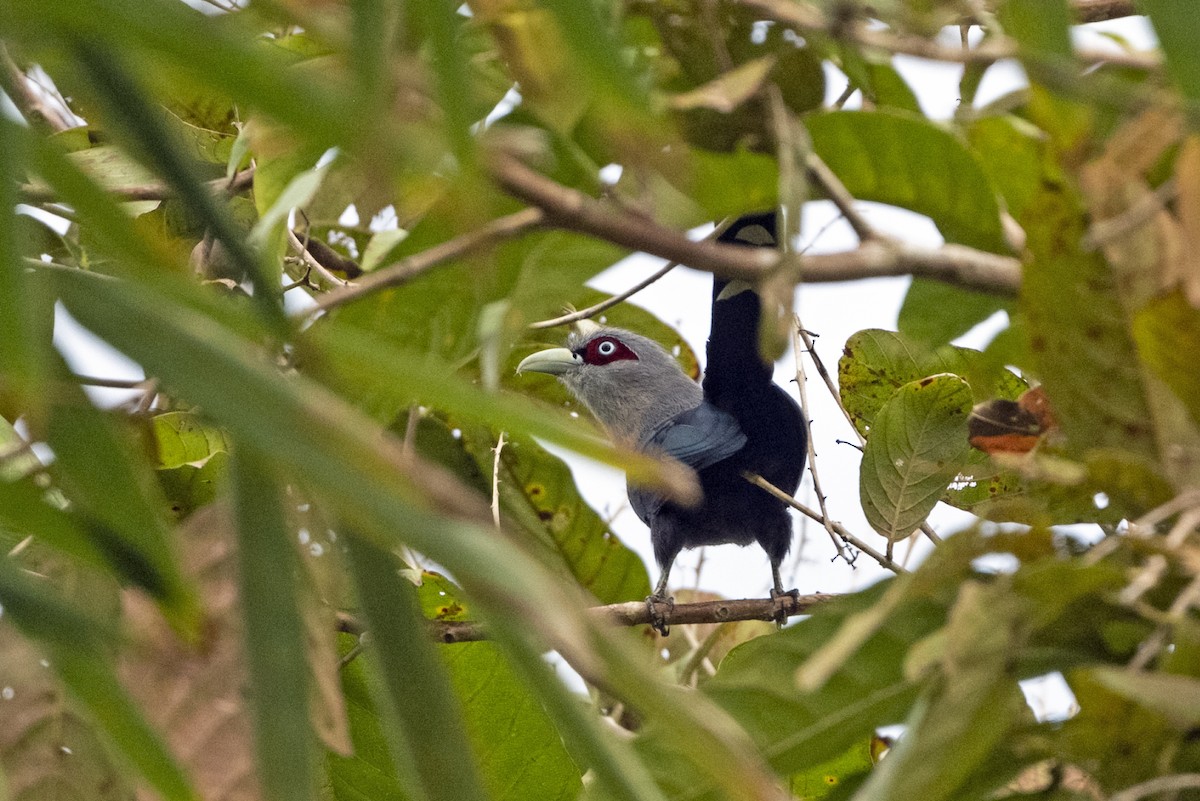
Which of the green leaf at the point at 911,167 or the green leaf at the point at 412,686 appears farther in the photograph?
the green leaf at the point at 911,167

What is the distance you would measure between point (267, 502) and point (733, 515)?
3040 mm

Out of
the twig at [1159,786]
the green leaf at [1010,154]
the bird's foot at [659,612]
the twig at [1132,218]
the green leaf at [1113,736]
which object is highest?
the bird's foot at [659,612]

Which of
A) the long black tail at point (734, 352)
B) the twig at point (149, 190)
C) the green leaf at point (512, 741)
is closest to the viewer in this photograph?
the twig at point (149, 190)

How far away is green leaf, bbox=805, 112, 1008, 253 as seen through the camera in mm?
1191

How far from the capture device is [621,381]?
15.3ft

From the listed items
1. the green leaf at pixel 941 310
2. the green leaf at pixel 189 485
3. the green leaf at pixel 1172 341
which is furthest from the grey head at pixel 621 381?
the green leaf at pixel 1172 341

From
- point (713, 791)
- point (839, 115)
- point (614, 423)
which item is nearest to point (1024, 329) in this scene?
point (839, 115)

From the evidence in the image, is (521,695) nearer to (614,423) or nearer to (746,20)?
(746,20)

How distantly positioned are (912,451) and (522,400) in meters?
1.52

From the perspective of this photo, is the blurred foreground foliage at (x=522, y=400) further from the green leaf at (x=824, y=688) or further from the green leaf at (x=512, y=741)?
the green leaf at (x=512, y=741)

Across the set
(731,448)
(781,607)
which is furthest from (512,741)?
(731,448)

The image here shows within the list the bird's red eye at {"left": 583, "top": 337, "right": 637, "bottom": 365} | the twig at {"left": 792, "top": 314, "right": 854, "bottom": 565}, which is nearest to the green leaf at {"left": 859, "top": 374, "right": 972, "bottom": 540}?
the twig at {"left": 792, "top": 314, "right": 854, "bottom": 565}

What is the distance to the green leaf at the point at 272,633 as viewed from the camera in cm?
89

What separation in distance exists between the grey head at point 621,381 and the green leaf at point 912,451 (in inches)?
71.9
